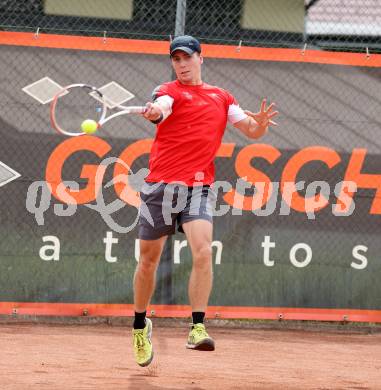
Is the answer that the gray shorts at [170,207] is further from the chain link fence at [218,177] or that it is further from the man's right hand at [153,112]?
the chain link fence at [218,177]


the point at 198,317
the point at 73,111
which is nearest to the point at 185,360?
the point at 198,317

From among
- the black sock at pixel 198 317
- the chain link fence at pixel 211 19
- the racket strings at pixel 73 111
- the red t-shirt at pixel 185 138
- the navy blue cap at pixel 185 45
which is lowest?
the black sock at pixel 198 317

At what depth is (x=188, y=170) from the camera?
20.3 ft

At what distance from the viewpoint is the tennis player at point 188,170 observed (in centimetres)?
611

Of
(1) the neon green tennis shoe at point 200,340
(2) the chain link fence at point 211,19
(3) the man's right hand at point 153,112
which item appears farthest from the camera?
(2) the chain link fence at point 211,19

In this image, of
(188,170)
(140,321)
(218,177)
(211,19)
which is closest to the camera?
(188,170)

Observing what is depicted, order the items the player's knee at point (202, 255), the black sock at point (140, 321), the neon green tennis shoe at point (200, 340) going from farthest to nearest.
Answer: the black sock at point (140, 321) → the player's knee at point (202, 255) → the neon green tennis shoe at point (200, 340)

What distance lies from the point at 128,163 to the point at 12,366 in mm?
2795

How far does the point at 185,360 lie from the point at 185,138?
1914 millimetres

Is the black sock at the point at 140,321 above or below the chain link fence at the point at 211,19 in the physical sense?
below

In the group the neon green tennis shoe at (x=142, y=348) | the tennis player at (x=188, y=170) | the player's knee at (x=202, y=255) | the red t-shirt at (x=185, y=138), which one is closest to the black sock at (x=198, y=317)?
the tennis player at (x=188, y=170)

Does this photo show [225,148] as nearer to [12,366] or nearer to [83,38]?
[83,38]

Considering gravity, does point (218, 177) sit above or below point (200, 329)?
above

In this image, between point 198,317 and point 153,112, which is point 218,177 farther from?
point 153,112
